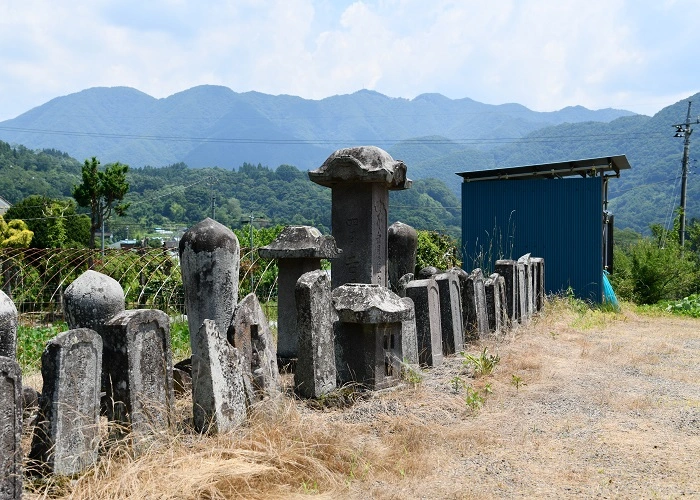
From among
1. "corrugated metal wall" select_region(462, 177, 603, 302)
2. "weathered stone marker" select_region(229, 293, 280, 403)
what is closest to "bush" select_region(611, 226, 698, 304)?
"corrugated metal wall" select_region(462, 177, 603, 302)

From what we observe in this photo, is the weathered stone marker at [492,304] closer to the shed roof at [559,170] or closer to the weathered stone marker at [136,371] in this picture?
the shed roof at [559,170]

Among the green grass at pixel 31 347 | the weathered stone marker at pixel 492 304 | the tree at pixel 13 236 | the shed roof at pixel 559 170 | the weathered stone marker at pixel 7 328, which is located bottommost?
the green grass at pixel 31 347

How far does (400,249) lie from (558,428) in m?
6.24

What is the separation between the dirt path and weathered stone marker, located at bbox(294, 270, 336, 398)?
1.40 feet

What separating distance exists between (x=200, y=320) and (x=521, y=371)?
3.70 meters

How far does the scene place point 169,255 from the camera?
1516cm

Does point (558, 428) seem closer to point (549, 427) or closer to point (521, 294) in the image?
point (549, 427)

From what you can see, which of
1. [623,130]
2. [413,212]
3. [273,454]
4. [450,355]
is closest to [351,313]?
[273,454]

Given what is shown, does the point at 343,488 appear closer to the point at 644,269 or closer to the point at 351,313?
the point at 351,313

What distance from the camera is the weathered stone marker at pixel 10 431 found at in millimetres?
3502

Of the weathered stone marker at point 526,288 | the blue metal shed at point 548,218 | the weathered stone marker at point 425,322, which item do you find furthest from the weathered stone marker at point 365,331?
the blue metal shed at point 548,218

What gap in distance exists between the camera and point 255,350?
566 cm

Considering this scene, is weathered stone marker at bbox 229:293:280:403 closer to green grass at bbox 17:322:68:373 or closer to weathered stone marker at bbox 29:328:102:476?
weathered stone marker at bbox 29:328:102:476

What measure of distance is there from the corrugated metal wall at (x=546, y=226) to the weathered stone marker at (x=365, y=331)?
8.77 m
